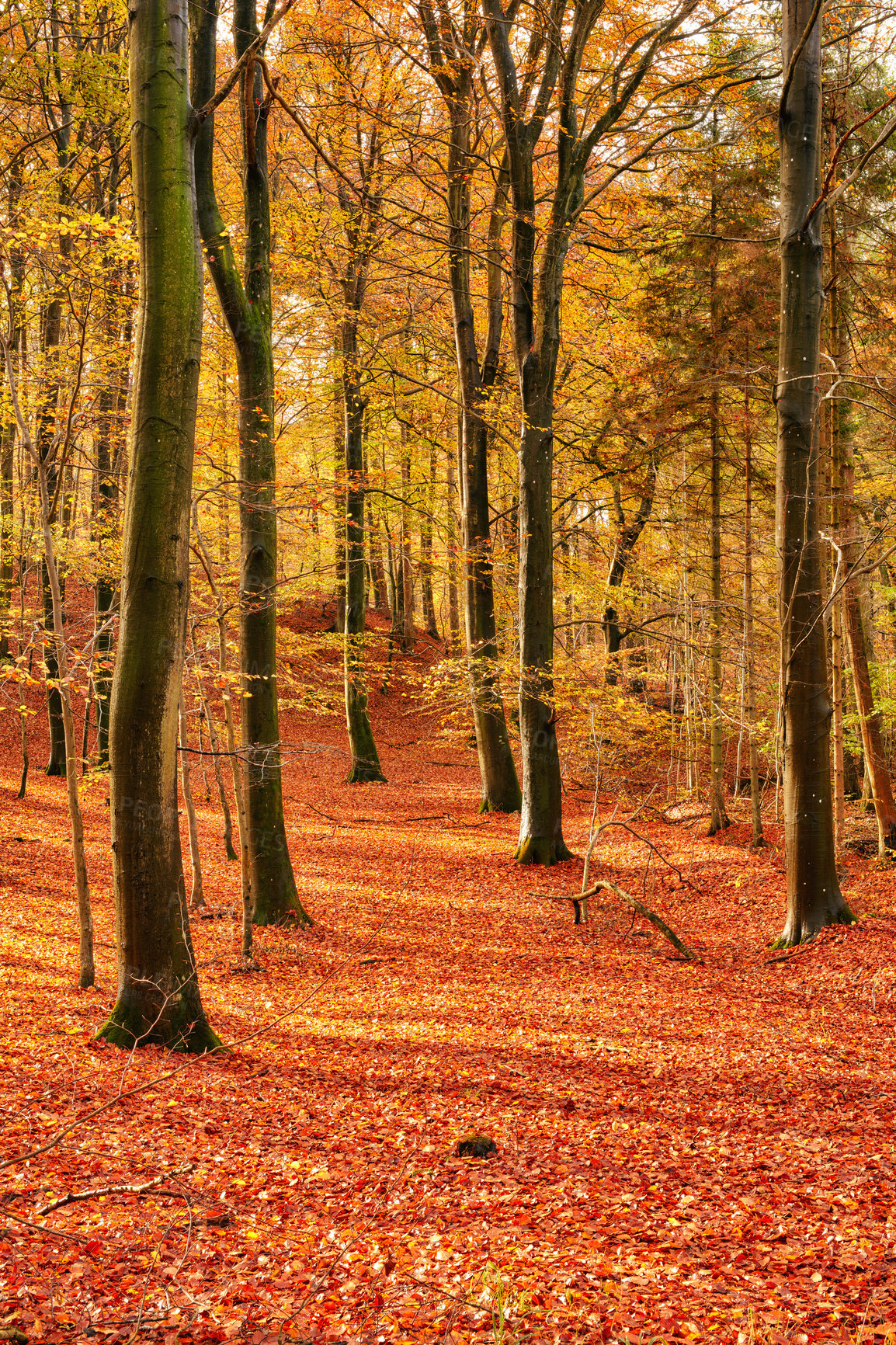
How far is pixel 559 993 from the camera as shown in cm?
733

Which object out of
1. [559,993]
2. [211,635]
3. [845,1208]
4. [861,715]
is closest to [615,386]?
[861,715]

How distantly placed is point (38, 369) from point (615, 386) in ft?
33.1

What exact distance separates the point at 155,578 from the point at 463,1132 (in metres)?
3.72

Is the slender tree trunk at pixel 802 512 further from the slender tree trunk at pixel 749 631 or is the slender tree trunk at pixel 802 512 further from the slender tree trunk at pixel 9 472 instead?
the slender tree trunk at pixel 9 472

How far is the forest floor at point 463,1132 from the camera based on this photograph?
3018 mm

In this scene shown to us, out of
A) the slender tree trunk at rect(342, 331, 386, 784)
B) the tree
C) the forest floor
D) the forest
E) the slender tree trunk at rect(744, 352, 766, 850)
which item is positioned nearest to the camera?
the forest floor

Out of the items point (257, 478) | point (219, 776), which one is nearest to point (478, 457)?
point (257, 478)

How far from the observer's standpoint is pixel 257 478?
28.0 feet

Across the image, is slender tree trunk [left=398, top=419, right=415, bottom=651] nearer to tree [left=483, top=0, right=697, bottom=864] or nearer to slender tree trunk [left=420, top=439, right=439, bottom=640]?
slender tree trunk [left=420, top=439, right=439, bottom=640]

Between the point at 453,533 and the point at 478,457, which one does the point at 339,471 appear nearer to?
the point at 453,533

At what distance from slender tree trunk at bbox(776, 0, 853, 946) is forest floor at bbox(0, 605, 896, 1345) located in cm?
71

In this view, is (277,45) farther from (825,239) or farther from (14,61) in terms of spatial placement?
(825,239)

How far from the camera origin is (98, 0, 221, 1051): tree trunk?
498cm

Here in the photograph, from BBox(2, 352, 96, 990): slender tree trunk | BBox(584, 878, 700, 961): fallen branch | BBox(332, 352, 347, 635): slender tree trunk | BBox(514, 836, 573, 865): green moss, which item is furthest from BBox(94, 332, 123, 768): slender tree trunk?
BBox(584, 878, 700, 961): fallen branch
